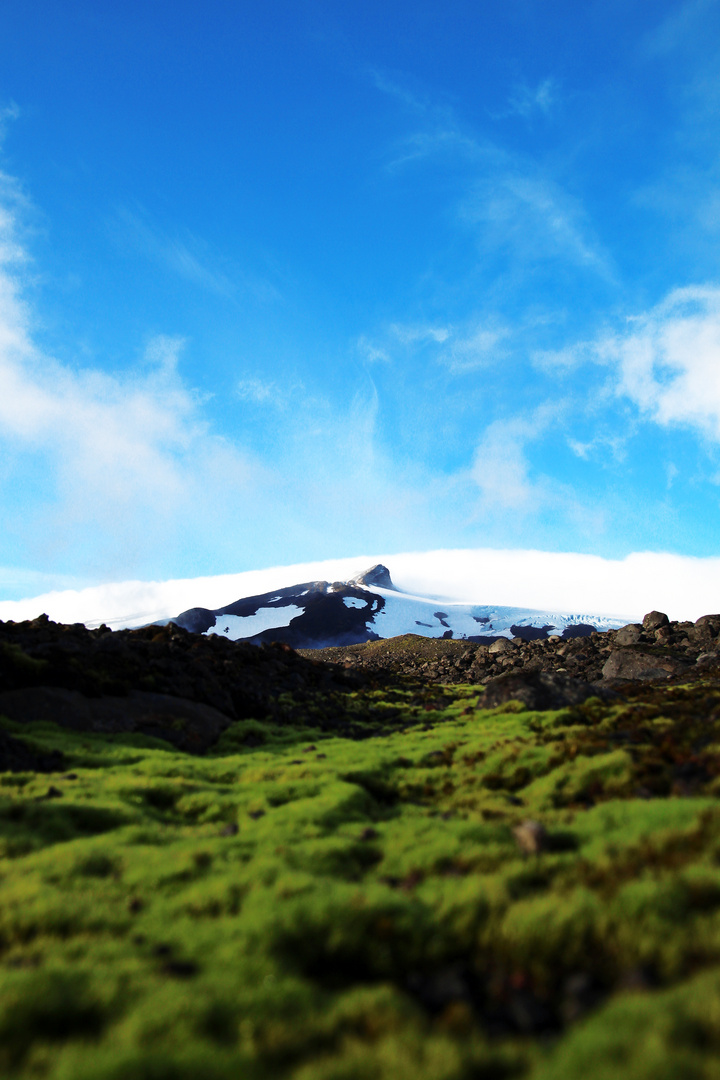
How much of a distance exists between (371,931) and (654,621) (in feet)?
269

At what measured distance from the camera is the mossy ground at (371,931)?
6.01 metres

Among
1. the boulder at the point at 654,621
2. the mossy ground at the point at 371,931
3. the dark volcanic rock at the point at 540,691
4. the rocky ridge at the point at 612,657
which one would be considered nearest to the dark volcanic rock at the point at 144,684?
the dark volcanic rock at the point at 540,691

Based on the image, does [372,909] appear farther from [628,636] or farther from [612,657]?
[628,636]

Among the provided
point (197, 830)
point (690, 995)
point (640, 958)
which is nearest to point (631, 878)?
point (640, 958)

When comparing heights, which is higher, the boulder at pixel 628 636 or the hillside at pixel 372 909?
the hillside at pixel 372 909

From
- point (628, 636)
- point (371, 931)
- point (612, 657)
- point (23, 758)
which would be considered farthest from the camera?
point (628, 636)

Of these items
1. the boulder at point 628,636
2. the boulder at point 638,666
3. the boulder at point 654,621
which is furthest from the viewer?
the boulder at point 654,621

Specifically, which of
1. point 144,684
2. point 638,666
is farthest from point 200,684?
point 638,666

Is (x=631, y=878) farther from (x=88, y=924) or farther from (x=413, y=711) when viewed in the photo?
(x=413, y=711)

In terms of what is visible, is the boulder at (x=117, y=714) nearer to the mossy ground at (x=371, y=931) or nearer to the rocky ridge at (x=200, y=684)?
the rocky ridge at (x=200, y=684)

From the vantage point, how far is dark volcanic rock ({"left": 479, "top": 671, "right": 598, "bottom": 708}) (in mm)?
29047

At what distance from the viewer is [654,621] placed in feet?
259

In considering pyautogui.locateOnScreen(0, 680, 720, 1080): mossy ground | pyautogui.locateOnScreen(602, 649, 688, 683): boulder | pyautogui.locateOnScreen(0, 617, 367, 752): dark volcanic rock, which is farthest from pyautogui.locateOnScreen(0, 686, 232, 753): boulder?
pyautogui.locateOnScreen(602, 649, 688, 683): boulder

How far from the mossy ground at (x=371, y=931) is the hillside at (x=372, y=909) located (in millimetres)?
37
